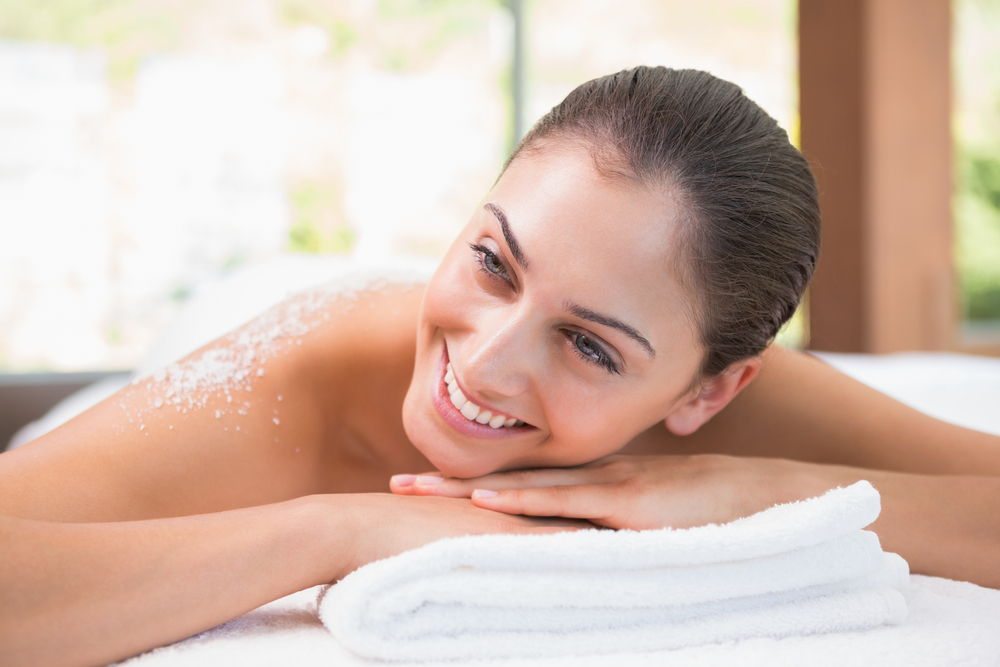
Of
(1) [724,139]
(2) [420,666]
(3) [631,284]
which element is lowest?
(2) [420,666]

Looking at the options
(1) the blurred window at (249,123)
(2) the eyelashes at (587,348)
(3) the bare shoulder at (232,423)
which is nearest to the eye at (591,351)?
(2) the eyelashes at (587,348)

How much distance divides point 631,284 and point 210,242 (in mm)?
3374

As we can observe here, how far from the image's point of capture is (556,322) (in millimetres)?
967

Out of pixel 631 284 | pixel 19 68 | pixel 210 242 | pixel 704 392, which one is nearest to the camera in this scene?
pixel 631 284

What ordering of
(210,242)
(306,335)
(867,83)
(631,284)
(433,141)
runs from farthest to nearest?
(433,141), (210,242), (867,83), (306,335), (631,284)

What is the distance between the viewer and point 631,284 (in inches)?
37.5

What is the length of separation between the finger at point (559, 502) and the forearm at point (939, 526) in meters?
0.30

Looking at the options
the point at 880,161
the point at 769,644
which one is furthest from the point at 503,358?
Result: the point at 880,161

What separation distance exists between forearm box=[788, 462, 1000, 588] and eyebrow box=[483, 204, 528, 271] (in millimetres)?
484

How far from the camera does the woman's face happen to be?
0.95 m

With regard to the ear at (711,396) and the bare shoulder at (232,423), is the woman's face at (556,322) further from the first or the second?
the bare shoulder at (232,423)

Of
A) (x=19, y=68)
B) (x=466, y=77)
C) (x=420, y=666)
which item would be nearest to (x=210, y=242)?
(x=19, y=68)

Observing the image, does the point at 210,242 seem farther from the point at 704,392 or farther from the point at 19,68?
the point at 704,392

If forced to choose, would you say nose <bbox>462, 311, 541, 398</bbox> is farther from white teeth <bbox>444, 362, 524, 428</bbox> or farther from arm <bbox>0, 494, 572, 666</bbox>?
arm <bbox>0, 494, 572, 666</bbox>
